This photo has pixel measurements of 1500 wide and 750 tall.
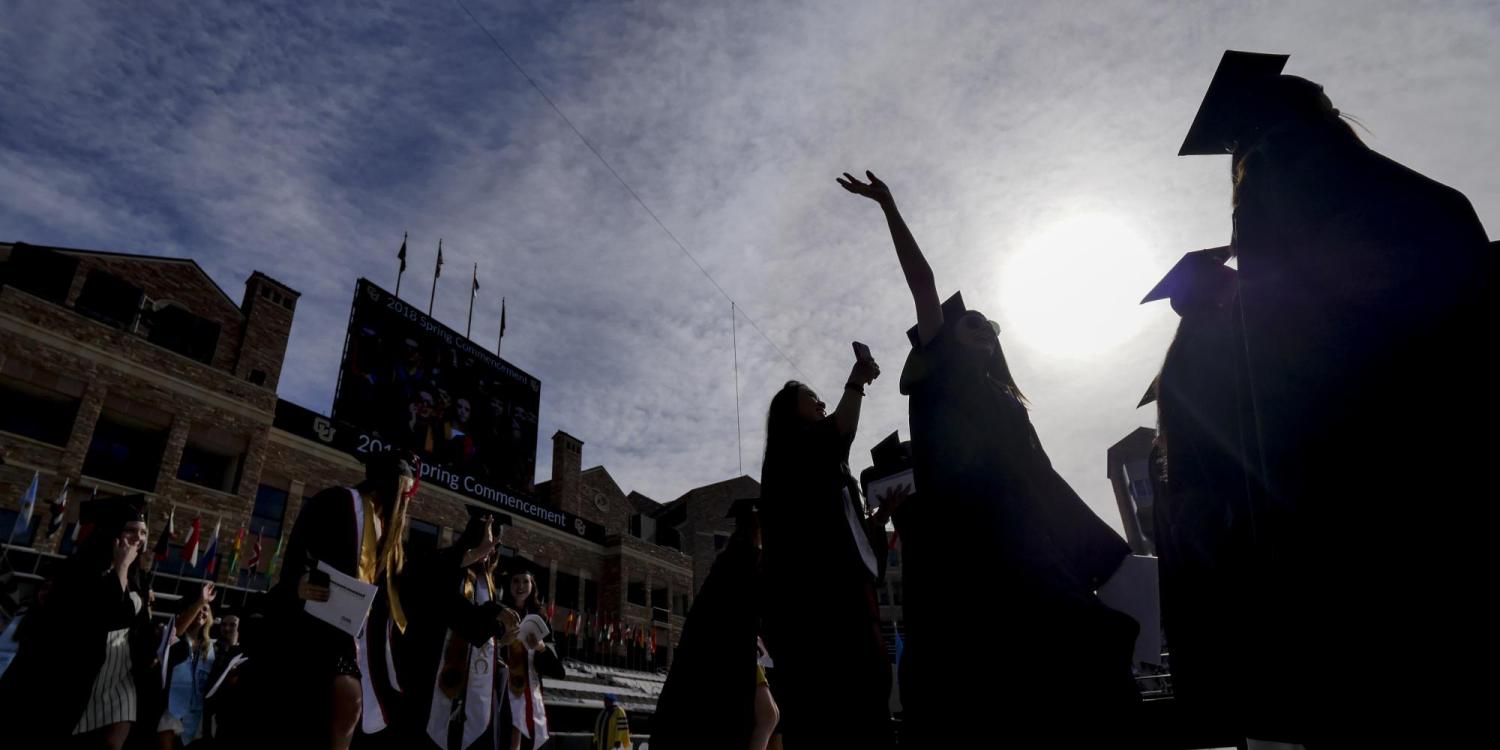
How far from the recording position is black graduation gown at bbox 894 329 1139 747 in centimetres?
161

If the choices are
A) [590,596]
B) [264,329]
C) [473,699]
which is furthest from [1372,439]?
[590,596]

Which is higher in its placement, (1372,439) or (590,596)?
(590,596)

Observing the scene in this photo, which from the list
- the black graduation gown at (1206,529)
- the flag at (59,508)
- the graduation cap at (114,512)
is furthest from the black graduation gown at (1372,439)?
the flag at (59,508)

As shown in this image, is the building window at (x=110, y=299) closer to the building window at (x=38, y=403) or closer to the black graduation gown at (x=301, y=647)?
the building window at (x=38, y=403)

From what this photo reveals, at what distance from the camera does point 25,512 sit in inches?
533

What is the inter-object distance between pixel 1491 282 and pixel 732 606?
2508 millimetres

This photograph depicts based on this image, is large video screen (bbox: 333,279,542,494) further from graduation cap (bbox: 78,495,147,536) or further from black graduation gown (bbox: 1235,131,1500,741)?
black graduation gown (bbox: 1235,131,1500,741)

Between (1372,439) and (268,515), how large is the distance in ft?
76.3

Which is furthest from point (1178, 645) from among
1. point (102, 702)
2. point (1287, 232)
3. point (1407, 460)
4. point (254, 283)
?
point (254, 283)

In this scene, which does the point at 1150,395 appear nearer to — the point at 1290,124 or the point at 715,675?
the point at 1290,124

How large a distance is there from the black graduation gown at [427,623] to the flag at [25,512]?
14952 mm

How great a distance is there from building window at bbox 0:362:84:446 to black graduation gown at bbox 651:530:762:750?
20.1 meters

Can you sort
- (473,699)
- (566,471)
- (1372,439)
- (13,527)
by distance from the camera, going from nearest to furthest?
(1372,439) < (473,699) < (13,527) < (566,471)

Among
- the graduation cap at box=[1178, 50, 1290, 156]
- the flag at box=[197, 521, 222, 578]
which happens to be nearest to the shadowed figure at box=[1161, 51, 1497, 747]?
the graduation cap at box=[1178, 50, 1290, 156]
